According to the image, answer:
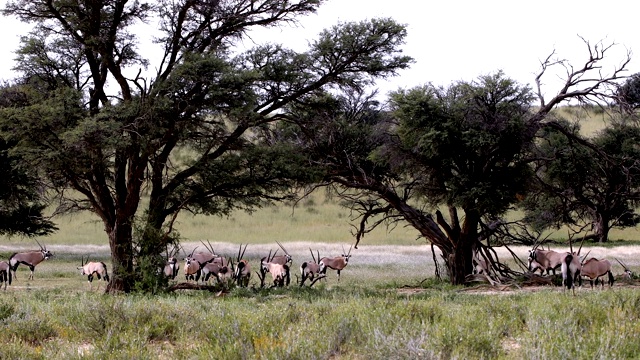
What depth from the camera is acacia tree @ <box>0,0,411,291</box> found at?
61.1ft

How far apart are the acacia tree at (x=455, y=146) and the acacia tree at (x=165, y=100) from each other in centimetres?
156

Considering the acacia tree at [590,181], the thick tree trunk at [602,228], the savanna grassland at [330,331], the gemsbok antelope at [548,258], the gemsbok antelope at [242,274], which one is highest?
the acacia tree at [590,181]

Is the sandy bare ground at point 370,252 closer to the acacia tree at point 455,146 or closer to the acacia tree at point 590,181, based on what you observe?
the acacia tree at point 590,181

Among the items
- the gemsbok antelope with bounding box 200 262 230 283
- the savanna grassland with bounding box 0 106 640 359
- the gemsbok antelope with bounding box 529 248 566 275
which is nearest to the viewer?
the savanna grassland with bounding box 0 106 640 359

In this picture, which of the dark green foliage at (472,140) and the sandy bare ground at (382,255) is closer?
the dark green foliage at (472,140)

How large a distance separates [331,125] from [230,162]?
4.14m

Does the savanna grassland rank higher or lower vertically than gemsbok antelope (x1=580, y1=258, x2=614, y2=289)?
lower

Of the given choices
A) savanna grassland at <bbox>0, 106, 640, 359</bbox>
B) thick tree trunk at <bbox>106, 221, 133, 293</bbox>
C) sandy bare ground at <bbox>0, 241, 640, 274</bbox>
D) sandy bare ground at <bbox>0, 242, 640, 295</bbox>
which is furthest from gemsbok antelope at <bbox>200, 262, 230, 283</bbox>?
sandy bare ground at <bbox>0, 241, 640, 274</bbox>

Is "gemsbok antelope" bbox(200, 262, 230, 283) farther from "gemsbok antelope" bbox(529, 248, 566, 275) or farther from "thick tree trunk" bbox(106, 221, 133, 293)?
"gemsbok antelope" bbox(529, 248, 566, 275)

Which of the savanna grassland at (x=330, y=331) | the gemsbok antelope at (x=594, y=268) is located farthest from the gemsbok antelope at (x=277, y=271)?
the savanna grassland at (x=330, y=331)

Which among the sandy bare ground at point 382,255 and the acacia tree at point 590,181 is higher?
the acacia tree at point 590,181

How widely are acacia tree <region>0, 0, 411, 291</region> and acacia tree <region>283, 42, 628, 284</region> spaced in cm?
156

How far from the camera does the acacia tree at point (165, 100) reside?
18625 millimetres

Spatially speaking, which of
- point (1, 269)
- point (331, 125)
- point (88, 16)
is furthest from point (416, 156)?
point (1, 269)
